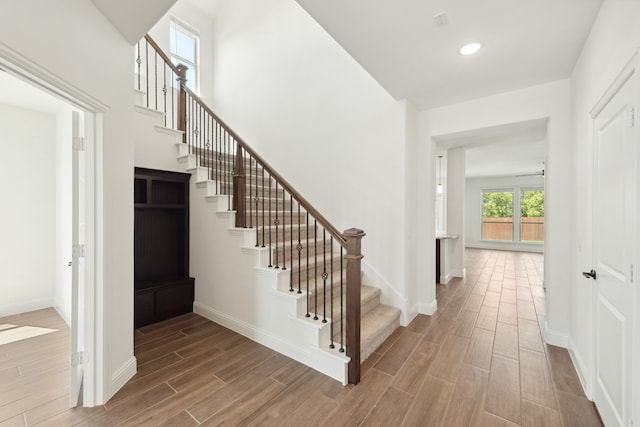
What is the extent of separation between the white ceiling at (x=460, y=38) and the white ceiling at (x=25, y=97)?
3.31m

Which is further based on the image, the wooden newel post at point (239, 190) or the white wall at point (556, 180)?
the wooden newel post at point (239, 190)

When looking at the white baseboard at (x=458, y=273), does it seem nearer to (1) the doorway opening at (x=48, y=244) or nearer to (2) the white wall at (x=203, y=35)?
(1) the doorway opening at (x=48, y=244)

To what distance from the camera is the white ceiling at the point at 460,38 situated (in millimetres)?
1791

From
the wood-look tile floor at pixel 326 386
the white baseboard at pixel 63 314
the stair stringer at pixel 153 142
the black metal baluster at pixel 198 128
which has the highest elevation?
the black metal baluster at pixel 198 128

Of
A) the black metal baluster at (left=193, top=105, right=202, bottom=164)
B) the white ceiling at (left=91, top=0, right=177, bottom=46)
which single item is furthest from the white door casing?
the black metal baluster at (left=193, top=105, right=202, bottom=164)

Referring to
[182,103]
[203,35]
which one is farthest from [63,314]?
[203,35]

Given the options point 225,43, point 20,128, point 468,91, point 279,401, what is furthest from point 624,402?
point 225,43

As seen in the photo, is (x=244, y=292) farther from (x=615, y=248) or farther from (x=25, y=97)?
(x=25, y=97)

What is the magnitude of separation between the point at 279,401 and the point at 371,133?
302 centimetres

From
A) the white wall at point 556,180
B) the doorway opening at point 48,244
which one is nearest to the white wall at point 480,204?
the white wall at point 556,180

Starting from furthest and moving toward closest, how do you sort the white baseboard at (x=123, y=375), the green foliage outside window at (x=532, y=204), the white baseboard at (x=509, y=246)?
the green foliage outside window at (x=532, y=204)
the white baseboard at (x=509, y=246)
the white baseboard at (x=123, y=375)

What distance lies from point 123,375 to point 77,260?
97 centimetres

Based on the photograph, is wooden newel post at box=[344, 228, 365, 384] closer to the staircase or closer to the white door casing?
the staircase

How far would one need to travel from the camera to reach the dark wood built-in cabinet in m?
3.21
